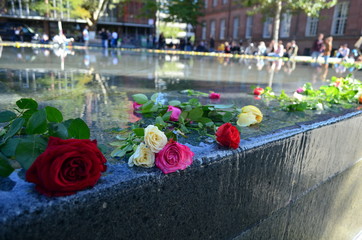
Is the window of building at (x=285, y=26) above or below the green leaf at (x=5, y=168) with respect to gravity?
above

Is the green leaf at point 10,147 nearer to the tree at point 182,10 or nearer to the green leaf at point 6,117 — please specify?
the green leaf at point 6,117

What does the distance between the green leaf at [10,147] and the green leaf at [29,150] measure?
0.10 m

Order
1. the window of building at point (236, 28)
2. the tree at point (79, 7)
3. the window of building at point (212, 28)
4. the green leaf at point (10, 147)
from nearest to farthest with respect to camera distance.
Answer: the green leaf at point (10, 147)
the tree at point (79, 7)
the window of building at point (236, 28)
the window of building at point (212, 28)

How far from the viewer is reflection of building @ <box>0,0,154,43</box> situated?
41125 millimetres

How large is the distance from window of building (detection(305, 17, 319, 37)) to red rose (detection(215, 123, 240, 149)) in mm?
28767

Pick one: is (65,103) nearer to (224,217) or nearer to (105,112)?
(105,112)

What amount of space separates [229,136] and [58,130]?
0.69 meters

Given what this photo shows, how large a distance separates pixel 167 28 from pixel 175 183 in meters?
56.7

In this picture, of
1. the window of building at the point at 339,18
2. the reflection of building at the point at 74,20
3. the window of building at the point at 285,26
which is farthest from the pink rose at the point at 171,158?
the reflection of building at the point at 74,20

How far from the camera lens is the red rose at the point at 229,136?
1.29 m

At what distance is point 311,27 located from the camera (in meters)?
26.9

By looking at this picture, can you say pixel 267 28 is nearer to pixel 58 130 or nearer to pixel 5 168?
pixel 58 130

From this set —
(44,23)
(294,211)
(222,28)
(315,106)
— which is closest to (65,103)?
(294,211)

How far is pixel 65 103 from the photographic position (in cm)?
221
